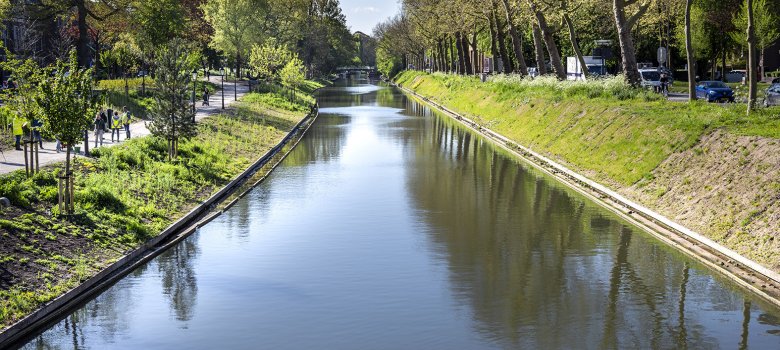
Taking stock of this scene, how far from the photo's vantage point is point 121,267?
2208 centimetres

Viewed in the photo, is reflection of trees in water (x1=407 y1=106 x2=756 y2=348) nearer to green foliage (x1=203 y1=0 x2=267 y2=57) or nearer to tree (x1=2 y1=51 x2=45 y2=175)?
tree (x1=2 y1=51 x2=45 y2=175)

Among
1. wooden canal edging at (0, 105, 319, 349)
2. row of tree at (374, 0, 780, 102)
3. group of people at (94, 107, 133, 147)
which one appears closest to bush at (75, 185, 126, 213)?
wooden canal edging at (0, 105, 319, 349)

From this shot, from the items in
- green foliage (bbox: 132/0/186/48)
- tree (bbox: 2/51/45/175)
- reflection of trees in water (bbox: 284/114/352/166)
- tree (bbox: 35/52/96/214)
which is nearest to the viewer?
tree (bbox: 35/52/96/214)

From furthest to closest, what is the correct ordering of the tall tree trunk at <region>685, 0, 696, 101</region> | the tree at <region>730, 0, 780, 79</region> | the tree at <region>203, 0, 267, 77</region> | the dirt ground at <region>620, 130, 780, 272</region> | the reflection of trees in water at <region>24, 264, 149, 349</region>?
the tree at <region>203, 0, 267, 77</region>, the tree at <region>730, 0, 780, 79</region>, the tall tree trunk at <region>685, 0, 696, 101</region>, the dirt ground at <region>620, 130, 780, 272</region>, the reflection of trees in water at <region>24, 264, 149, 349</region>

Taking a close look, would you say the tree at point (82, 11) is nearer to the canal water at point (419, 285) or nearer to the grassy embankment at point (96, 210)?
the grassy embankment at point (96, 210)

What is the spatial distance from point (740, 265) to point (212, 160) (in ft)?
80.0

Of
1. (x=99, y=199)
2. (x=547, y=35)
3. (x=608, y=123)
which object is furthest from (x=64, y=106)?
(x=547, y=35)

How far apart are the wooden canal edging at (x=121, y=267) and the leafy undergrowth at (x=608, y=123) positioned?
47.0ft

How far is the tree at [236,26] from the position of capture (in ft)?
315

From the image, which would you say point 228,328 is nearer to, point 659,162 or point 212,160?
point 659,162

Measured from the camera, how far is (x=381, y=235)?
26.1 m

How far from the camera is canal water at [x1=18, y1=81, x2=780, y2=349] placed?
16.8 metres

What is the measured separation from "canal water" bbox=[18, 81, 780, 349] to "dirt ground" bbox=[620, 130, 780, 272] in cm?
140

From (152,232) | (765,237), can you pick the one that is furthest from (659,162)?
(152,232)
